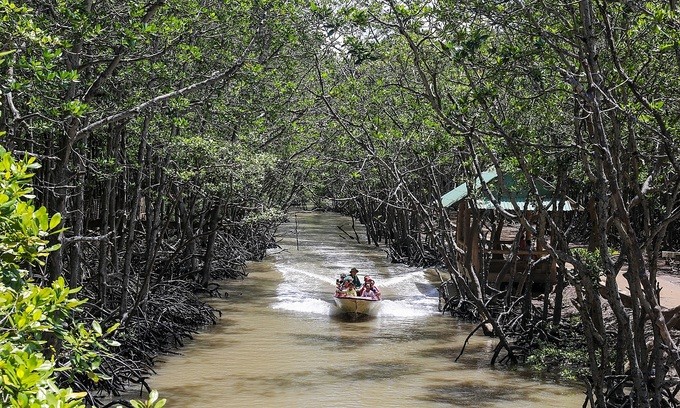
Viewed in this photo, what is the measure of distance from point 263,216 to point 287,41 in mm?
6063

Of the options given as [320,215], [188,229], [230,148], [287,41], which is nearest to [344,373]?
[230,148]

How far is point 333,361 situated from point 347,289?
4.81 metres

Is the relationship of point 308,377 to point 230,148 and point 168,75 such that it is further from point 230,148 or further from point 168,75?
point 168,75

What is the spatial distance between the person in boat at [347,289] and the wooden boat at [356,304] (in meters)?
0.13

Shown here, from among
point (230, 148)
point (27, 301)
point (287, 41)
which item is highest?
point (287, 41)

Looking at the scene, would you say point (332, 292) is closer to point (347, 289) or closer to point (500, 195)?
point (347, 289)

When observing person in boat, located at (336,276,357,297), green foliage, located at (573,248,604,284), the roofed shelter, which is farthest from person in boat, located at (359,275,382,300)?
green foliage, located at (573,248,604,284)

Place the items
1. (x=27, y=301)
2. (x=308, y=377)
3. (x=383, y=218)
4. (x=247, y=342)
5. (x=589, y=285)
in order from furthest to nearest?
(x=383, y=218)
(x=247, y=342)
(x=308, y=377)
(x=589, y=285)
(x=27, y=301)

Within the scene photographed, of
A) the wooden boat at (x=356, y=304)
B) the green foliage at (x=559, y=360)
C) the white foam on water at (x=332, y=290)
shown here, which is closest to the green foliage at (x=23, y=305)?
the green foliage at (x=559, y=360)

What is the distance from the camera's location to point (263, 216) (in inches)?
758

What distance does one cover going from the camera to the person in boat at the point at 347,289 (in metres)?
19.7

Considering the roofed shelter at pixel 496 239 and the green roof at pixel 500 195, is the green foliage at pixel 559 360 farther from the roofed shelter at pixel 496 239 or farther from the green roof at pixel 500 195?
the green roof at pixel 500 195

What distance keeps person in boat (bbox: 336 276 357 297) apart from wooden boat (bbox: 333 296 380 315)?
132mm

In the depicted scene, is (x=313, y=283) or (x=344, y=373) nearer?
(x=344, y=373)
